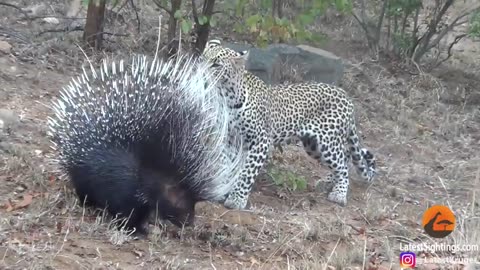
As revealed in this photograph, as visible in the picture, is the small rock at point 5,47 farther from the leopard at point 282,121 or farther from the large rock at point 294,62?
the leopard at point 282,121

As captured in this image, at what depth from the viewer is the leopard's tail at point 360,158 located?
292 inches

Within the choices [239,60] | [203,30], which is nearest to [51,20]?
[203,30]

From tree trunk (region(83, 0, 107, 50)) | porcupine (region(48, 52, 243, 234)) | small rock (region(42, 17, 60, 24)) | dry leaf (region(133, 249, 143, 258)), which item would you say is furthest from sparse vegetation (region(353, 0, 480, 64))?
dry leaf (region(133, 249, 143, 258))

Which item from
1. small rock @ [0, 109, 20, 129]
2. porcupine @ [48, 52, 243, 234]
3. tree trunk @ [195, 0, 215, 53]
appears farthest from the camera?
tree trunk @ [195, 0, 215, 53]

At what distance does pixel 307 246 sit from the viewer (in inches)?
218

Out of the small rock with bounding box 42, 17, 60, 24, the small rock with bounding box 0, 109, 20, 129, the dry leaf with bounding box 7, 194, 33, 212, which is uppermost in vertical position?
the small rock with bounding box 42, 17, 60, 24

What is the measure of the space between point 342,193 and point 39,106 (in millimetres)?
2865

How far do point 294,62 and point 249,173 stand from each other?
404 cm

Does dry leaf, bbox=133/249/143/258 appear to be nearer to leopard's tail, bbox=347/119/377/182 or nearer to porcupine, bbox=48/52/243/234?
porcupine, bbox=48/52/243/234

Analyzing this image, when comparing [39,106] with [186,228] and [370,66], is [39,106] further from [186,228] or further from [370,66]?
[370,66]

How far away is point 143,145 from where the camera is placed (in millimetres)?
5203

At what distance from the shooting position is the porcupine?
5.19 m

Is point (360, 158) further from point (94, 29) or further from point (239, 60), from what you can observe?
point (94, 29)

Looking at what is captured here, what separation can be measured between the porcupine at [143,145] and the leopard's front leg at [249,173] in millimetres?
775
